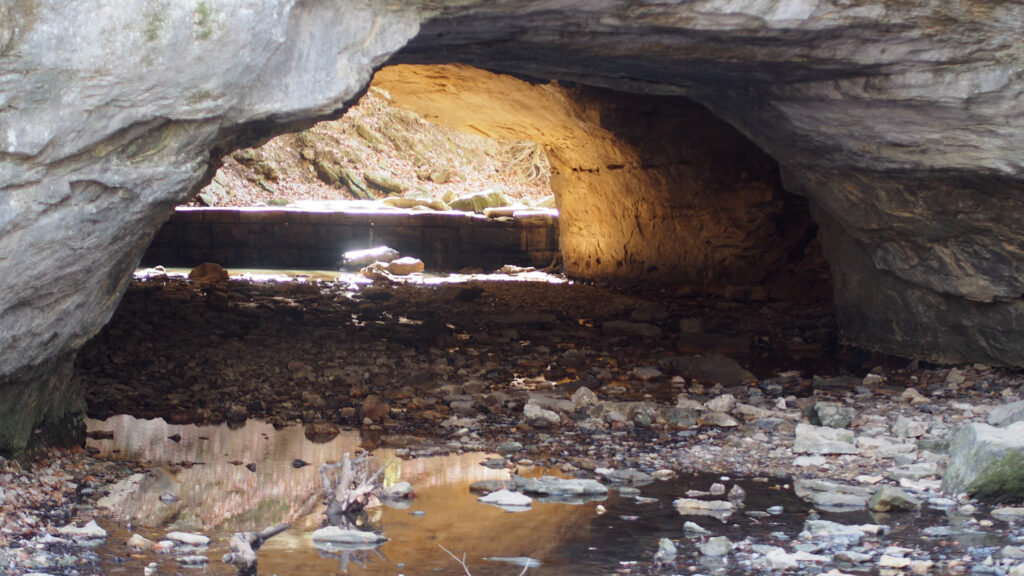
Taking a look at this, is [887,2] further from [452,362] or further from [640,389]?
[452,362]

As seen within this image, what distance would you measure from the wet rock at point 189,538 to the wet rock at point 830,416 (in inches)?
132

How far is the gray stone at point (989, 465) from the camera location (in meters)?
3.53

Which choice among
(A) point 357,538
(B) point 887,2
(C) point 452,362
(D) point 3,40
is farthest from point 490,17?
(C) point 452,362

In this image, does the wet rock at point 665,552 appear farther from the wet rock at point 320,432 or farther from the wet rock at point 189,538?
the wet rock at point 320,432

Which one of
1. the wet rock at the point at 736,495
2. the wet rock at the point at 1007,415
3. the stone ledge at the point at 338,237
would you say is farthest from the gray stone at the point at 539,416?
the stone ledge at the point at 338,237

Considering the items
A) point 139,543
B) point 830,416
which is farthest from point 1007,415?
point 139,543

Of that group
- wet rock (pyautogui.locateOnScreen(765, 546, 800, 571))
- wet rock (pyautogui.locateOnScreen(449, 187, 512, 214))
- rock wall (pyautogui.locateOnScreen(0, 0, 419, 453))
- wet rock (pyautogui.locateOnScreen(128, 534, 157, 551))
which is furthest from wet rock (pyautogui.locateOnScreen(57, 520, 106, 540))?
wet rock (pyautogui.locateOnScreen(449, 187, 512, 214))

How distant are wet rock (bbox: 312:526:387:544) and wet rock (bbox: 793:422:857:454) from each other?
2351 mm

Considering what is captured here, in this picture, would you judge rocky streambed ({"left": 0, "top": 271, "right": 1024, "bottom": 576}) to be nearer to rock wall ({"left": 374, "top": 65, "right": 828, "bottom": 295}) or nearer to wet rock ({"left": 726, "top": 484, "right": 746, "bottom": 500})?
wet rock ({"left": 726, "top": 484, "right": 746, "bottom": 500})

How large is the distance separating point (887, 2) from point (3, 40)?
11.3ft

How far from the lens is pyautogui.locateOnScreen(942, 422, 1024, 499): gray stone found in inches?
139

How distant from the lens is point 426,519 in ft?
11.8

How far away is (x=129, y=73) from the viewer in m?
2.95

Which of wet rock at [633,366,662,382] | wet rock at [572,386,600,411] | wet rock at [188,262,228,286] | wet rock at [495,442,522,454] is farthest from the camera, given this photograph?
wet rock at [188,262,228,286]
